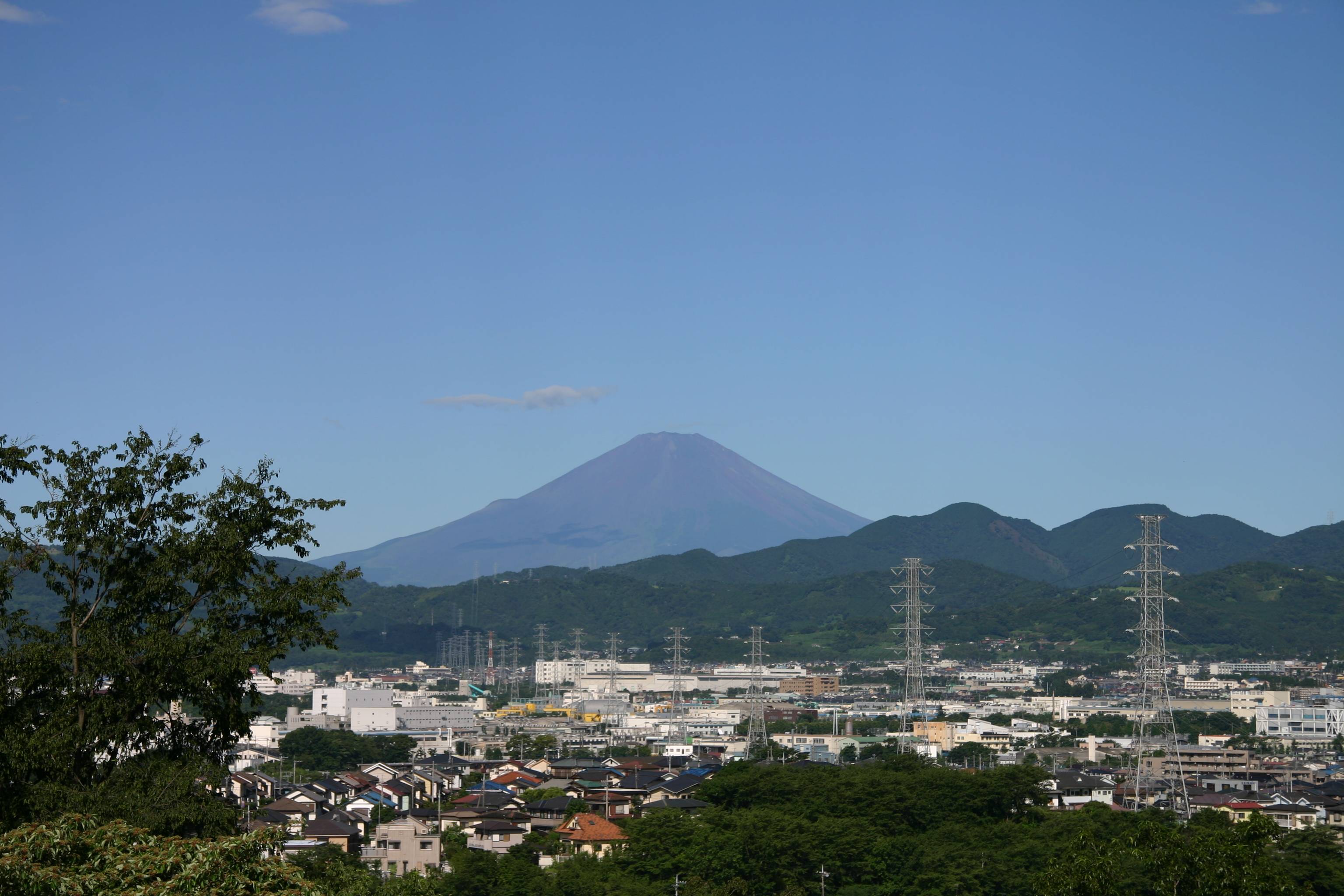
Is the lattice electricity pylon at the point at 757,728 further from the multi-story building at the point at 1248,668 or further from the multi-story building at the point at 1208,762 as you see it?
the multi-story building at the point at 1248,668

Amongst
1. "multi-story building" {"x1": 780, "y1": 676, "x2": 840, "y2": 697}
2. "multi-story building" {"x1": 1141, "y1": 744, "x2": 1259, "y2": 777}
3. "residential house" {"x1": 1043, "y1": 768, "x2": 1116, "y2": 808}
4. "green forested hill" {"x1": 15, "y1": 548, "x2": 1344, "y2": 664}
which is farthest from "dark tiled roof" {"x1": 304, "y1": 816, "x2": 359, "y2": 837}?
"green forested hill" {"x1": 15, "y1": 548, "x2": 1344, "y2": 664}

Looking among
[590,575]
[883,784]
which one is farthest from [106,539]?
[590,575]

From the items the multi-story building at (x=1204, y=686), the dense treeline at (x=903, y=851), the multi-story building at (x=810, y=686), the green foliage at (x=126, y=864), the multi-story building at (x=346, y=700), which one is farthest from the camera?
the multi-story building at (x=810, y=686)

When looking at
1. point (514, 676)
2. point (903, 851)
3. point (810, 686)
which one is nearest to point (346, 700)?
point (810, 686)

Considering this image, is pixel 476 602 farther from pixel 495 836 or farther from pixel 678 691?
pixel 495 836

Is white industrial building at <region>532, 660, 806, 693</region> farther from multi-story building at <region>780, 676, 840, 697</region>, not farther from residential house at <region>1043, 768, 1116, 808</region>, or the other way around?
residential house at <region>1043, 768, 1116, 808</region>

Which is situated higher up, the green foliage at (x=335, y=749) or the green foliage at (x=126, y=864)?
the green foliage at (x=126, y=864)

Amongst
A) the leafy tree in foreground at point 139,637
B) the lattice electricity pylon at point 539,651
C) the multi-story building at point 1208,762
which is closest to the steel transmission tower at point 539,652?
the lattice electricity pylon at point 539,651
